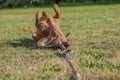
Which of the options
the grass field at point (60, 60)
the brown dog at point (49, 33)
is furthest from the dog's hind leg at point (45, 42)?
the grass field at point (60, 60)

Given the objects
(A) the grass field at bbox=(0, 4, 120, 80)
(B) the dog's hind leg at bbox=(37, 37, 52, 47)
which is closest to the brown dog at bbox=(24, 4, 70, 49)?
(B) the dog's hind leg at bbox=(37, 37, 52, 47)

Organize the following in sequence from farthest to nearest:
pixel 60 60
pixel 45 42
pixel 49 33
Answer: pixel 49 33 → pixel 45 42 → pixel 60 60

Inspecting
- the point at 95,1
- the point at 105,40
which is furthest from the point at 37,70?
the point at 95,1

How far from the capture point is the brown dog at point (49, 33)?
9234mm

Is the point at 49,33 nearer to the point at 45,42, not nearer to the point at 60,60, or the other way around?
the point at 45,42

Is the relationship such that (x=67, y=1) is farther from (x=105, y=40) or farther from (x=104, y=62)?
(x=104, y=62)

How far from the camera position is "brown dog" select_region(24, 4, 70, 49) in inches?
364

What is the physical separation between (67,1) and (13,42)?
24.2m

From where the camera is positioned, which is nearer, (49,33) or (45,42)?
(45,42)

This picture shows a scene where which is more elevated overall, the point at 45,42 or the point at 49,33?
the point at 49,33

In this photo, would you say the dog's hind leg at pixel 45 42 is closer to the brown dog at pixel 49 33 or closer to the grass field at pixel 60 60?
the brown dog at pixel 49 33

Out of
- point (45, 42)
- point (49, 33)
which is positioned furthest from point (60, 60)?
point (49, 33)

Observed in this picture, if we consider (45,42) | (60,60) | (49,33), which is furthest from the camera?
(49,33)

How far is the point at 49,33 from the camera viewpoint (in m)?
9.70
